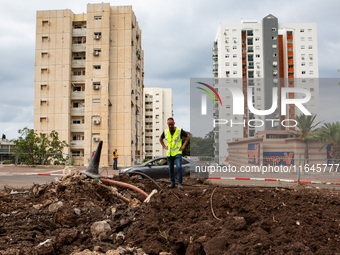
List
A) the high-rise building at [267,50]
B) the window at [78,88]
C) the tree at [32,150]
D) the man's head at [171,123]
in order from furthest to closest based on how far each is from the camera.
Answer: the high-rise building at [267,50] < the window at [78,88] < the tree at [32,150] < the man's head at [171,123]

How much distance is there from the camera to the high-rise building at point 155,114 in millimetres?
93500

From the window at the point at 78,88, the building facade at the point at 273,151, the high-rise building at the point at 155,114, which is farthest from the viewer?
the high-rise building at the point at 155,114

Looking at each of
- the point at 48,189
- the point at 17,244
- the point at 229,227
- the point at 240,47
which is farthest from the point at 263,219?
the point at 240,47

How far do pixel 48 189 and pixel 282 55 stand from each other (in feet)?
268

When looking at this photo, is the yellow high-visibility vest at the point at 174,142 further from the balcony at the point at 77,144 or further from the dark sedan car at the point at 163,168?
the balcony at the point at 77,144

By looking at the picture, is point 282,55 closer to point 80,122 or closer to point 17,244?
point 80,122

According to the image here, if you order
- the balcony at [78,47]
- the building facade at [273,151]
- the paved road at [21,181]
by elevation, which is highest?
the balcony at [78,47]

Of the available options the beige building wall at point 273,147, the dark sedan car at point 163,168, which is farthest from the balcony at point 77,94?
the dark sedan car at point 163,168

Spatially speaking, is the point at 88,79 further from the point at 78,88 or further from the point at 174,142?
the point at 174,142

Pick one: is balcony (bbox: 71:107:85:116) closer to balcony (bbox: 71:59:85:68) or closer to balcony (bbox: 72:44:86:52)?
balcony (bbox: 71:59:85:68)

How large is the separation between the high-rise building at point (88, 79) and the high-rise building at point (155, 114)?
4615 cm

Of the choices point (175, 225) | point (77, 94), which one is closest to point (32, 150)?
point (77, 94)

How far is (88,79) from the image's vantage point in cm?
4369

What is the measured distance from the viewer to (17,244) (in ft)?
12.0
